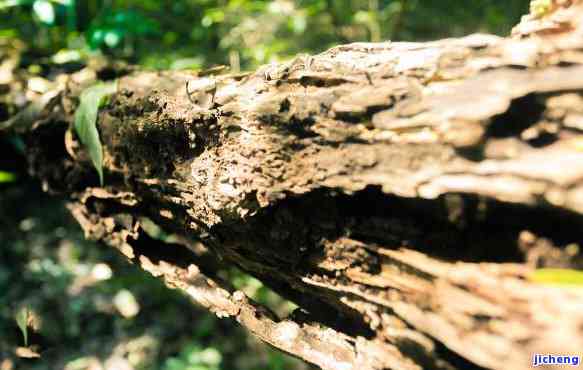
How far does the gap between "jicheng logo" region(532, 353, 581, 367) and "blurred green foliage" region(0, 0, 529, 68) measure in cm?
203

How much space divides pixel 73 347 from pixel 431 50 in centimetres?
218

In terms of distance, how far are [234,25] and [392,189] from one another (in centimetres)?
278

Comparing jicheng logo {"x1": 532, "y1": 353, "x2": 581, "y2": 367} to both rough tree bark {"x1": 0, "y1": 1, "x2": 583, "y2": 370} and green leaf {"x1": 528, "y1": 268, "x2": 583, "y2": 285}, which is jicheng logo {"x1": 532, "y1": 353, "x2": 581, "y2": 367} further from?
green leaf {"x1": 528, "y1": 268, "x2": 583, "y2": 285}

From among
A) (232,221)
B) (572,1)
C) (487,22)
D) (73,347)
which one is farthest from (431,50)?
(487,22)

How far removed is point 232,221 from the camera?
114 centimetres

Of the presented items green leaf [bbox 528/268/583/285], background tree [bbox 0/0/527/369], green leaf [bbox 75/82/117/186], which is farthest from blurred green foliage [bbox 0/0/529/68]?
green leaf [bbox 528/268/583/285]

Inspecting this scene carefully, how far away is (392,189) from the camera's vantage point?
84 centimetres

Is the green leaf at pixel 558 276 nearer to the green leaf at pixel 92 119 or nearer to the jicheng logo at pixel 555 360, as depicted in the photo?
the jicheng logo at pixel 555 360

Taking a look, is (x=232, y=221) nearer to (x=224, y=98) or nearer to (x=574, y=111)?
(x=224, y=98)

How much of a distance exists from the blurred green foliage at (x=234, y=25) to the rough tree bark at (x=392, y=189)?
1408 millimetres

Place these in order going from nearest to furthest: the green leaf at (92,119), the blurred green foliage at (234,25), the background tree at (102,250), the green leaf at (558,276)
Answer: the green leaf at (558,276) → the green leaf at (92,119) → the background tree at (102,250) → the blurred green foliage at (234,25)

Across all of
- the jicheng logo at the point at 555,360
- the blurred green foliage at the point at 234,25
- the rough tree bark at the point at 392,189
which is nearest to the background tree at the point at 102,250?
the blurred green foliage at the point at 234,25

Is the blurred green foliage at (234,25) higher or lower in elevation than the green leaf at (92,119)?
higher

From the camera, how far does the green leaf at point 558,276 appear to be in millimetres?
682
